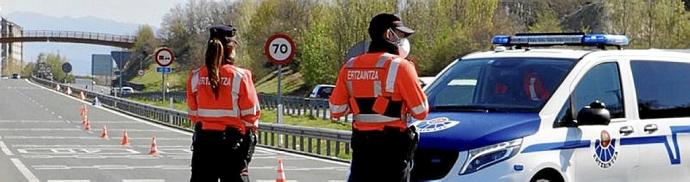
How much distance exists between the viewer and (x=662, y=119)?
10.0m

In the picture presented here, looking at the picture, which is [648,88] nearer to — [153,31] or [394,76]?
[394,76]

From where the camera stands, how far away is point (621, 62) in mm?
9812

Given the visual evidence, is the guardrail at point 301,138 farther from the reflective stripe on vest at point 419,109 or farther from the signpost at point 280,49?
the reflective stripe on vest at point 419,109

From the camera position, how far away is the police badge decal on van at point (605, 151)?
931cm

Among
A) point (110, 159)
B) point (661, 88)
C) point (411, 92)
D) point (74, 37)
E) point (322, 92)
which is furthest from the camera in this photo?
point (74, 37)

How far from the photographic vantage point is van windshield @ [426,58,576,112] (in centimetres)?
928

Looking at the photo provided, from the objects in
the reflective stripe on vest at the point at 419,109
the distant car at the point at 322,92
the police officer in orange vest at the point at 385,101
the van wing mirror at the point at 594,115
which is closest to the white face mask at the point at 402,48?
the police officer in orange vest at the point at 385,101

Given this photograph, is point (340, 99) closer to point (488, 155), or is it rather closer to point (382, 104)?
point (382, 104)

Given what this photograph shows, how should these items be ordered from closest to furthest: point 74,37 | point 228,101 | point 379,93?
point 379,93
point 228,101
point 74,37

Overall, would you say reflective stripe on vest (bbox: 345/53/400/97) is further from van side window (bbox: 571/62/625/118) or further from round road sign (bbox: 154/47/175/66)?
round road sign (bbox: 154/47/175/66)

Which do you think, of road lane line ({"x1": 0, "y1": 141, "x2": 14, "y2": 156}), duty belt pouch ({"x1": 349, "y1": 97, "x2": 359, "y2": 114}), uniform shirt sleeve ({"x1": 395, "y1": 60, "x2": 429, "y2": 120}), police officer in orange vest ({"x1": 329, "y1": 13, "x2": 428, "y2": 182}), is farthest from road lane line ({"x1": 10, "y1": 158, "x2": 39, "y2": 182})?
uniform shirt sleeve ({"x1": 395, "y1": 60, "x2": 429, "y2": 120})

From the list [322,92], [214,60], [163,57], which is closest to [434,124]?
[214,60]

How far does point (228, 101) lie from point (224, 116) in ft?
0.42

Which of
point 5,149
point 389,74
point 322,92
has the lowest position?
point 5,149
